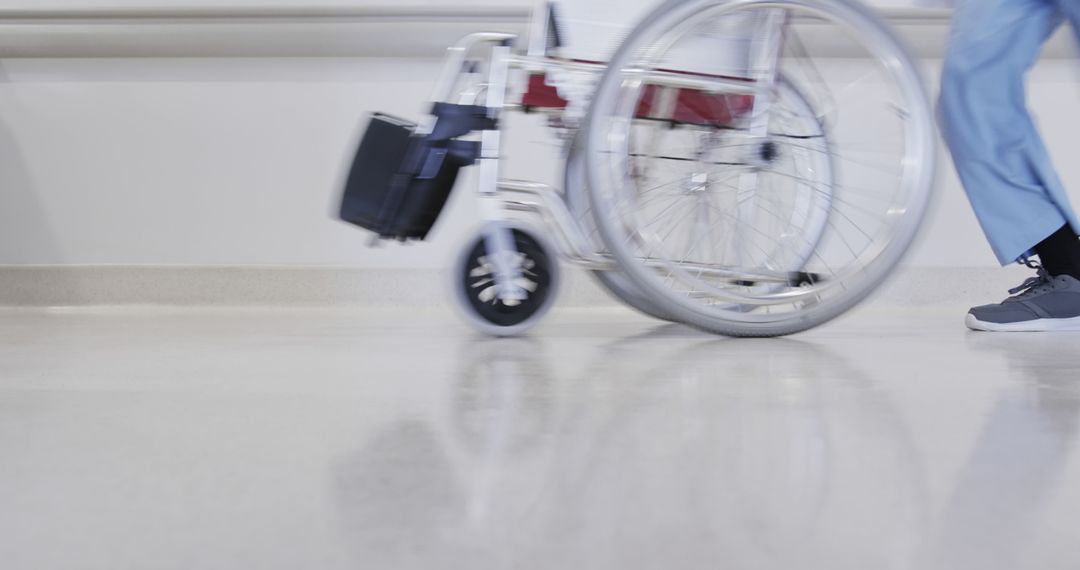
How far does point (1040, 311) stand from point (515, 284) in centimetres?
86

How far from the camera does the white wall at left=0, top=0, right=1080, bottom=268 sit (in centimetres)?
244

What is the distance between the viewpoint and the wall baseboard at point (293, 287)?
95.3 inches

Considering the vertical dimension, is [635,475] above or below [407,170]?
above

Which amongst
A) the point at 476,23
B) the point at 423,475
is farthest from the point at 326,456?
the point at 476,23

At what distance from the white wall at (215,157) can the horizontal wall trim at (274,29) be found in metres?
0.05

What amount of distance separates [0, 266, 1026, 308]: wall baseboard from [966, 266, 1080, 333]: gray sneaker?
2.01 ft

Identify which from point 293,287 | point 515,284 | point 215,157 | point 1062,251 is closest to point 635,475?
point 515,284

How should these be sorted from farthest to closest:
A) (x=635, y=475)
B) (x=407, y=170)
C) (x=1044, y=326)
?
(x=1044, y=326)
(x=407, y=170)
(x=635, y=475)

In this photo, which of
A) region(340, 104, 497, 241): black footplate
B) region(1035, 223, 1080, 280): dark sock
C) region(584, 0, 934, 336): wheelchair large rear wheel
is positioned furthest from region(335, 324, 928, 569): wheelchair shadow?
region(1035, 223, 1080, 280): dark sock

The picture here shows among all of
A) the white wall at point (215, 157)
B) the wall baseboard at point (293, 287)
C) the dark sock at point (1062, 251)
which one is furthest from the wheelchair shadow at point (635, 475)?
the white wall at point (215, 157)

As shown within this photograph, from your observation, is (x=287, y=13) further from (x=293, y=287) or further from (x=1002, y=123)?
(x=1002, y=123)

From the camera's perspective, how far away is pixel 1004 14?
1.65 meters

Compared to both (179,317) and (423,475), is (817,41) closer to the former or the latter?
(179,317)

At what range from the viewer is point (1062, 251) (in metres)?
1.79
